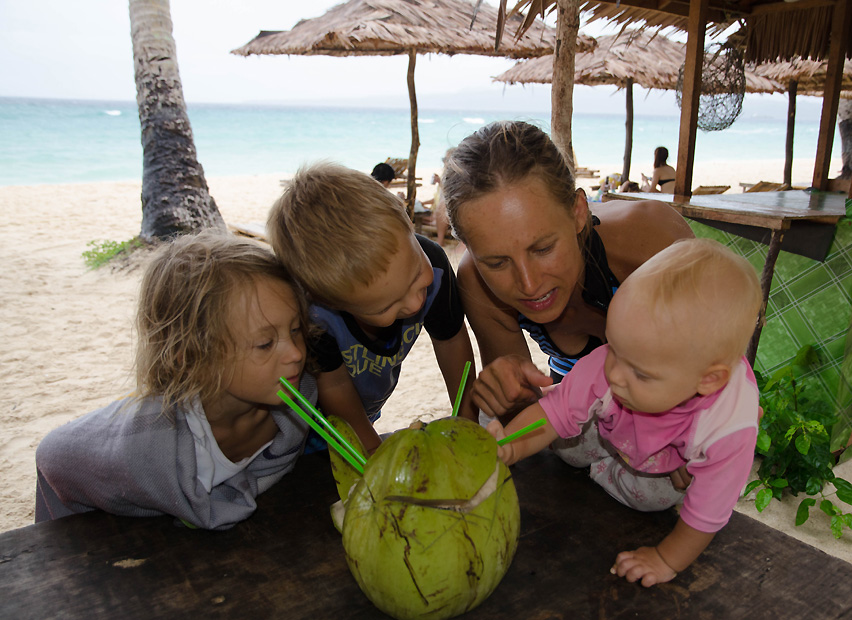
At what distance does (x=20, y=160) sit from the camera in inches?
797

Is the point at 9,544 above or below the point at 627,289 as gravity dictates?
below

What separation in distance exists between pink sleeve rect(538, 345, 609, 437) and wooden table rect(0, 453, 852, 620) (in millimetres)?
153

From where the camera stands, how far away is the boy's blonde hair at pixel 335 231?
1024 millimetres

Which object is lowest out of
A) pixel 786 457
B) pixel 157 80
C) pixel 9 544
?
pixel 786 457

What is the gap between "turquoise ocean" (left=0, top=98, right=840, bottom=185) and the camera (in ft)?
65.2

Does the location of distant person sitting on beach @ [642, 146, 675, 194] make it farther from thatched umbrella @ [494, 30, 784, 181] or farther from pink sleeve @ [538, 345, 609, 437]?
pink sleeve @ [538, 345, 609, 437]

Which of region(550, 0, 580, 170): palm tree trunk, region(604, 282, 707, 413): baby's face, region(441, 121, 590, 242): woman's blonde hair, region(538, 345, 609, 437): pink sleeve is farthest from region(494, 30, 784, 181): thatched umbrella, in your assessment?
region(604, 282, 707, 413): baby's face

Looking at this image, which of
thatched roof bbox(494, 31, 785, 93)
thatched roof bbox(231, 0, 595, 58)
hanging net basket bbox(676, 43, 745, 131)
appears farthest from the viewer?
thatched roof bbox(494, 31, 785, 93)

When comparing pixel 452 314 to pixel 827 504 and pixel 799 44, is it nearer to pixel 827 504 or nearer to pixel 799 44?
pixel 827 504

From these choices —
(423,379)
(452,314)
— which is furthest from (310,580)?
(423,379)

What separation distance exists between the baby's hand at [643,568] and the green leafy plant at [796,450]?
56.2 inches

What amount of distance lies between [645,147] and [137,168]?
3111 cm

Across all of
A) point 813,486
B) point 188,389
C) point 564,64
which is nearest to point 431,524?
point 188,389

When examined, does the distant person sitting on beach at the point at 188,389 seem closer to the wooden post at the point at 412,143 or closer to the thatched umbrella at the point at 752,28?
the thatched umbrella at the point at 752,28
